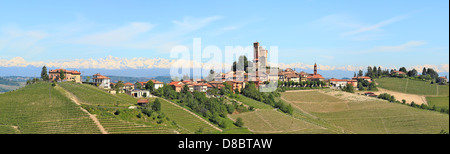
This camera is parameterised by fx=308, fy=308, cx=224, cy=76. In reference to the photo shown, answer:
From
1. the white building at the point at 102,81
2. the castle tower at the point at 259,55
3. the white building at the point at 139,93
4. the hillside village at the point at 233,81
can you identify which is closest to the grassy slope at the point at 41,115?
the white building at the point at 139,93

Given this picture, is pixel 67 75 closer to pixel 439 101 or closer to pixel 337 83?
pixel 337 83

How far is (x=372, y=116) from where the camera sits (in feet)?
222

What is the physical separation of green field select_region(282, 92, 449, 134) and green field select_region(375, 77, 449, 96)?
1223 inches

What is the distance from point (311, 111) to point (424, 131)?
2346 cm

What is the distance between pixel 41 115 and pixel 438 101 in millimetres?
99587

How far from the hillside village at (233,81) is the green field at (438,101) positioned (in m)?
16.0

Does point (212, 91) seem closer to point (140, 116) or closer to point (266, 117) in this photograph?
point (266, 117)

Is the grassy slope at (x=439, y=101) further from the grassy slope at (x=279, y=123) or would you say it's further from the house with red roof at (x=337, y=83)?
the grassy slope at (x=279, y=123)

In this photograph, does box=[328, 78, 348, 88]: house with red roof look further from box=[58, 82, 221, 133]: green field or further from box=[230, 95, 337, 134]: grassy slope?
box=[58, 82, 221, 133]: green field

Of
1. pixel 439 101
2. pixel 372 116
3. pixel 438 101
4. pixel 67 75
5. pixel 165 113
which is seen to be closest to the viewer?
pixel 165 113

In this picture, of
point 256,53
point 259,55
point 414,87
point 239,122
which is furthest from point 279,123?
point 414,87

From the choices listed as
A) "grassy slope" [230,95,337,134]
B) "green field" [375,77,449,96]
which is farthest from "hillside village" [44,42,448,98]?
"grassy slope" [230,95,337,134]

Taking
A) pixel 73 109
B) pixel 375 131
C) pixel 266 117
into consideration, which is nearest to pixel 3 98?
pixel 73 109

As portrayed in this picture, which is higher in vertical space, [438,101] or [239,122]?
[438,101]
